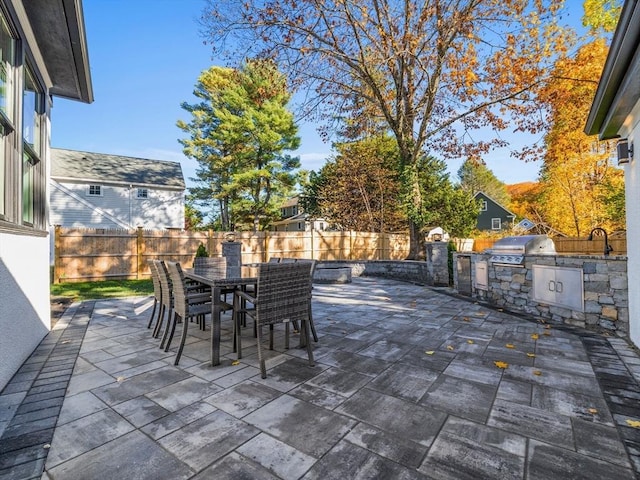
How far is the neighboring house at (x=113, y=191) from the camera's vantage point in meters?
14.2

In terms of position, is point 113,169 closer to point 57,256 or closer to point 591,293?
point 57,256

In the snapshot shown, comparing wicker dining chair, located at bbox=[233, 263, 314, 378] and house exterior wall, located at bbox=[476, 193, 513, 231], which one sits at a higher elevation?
house exterior wall, located at bbox=[476, 193, 513, 231]

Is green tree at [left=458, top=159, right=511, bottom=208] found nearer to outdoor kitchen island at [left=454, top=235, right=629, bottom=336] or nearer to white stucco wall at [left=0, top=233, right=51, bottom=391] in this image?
outdoor kitchen island at [left=454, top=235, right=629, bottom=336]

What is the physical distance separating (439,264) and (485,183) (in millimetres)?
38781

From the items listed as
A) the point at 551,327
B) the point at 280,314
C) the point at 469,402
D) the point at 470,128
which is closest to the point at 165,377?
the point at 280,314

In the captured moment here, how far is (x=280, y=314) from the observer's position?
2.87 metres

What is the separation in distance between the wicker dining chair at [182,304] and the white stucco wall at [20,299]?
118 cm

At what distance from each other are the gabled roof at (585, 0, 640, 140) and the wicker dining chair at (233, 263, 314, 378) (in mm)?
3120

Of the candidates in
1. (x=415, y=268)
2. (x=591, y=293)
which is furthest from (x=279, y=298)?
(x=415, y=268)

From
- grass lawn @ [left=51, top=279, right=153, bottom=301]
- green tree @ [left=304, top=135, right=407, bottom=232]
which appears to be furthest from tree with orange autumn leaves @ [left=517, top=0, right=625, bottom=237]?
grass lawn @ [left=51, top=279, right=153, bottom=301]

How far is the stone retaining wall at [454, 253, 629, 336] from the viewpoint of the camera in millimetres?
3762

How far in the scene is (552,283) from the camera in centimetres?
457

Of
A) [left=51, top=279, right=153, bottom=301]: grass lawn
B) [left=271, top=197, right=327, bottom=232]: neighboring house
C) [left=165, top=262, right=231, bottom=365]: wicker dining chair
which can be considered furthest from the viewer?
[left=271, top=197, right=327, bottom=232]: neighboring house

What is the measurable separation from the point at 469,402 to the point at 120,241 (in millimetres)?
10870
